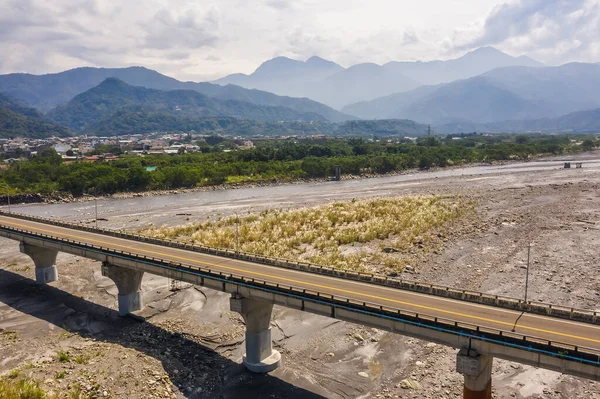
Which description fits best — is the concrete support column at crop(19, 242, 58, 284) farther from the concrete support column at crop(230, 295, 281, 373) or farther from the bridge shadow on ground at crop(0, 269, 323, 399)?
the concrete support column at crop(230, 295, 281, 373)

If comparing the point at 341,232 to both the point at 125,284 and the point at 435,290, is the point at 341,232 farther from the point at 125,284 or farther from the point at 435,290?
the point at 435,290

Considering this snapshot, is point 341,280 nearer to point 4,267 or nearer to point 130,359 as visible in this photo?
point 130,359

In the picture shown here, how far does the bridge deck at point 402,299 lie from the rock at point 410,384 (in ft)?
23.6

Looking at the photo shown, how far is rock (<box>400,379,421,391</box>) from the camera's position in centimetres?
3275

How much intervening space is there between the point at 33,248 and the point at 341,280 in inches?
1711

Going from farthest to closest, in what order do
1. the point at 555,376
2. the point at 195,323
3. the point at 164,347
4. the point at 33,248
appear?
the point at 33,248 → the point at 195,323 → the point at 164,347 → the point at 555,376

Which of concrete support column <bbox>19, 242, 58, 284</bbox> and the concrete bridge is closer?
the concrete bridge

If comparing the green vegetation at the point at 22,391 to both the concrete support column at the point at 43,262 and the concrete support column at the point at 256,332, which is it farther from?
the concrete support column at the point at 43,262

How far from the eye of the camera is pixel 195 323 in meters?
44.3

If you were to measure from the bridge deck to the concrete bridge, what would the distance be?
0.06 m

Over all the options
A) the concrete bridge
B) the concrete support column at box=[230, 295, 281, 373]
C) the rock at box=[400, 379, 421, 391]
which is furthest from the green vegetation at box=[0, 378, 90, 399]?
the rock at box=[400, 379, 421, 391]

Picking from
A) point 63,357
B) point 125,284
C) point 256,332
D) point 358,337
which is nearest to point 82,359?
point 63,357

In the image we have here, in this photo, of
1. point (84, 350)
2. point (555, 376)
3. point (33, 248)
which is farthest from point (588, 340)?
point (33, 248)

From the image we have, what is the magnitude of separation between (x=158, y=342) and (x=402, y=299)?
23476 mm
